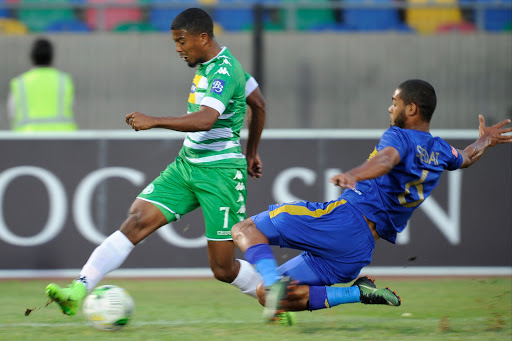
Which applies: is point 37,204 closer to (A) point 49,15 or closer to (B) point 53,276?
(B) point 53,276

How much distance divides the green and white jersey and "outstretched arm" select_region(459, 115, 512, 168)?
138 centimetres

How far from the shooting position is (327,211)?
5.10 m

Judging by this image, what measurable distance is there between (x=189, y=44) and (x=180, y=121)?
63 cm

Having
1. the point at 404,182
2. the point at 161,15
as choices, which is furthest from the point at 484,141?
the point at 161,15

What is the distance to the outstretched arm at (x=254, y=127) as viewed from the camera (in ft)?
19.8

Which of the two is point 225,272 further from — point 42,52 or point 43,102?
point 42,52

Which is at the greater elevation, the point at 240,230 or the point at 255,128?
the point at 255,128

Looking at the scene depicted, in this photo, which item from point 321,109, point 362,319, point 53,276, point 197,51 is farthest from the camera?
point 321,109

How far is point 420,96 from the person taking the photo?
5047mm

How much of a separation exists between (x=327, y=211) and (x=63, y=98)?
3.98m

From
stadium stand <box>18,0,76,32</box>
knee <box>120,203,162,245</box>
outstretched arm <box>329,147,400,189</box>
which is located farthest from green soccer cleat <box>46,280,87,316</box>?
stadium stand <box>18,0,76,32</box>


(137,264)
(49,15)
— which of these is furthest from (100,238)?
(49,15)

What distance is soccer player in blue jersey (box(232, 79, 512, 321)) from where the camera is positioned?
197 inches

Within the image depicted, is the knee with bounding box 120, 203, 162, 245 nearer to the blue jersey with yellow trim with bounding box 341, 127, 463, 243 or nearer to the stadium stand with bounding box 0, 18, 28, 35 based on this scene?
the blue jersey with yellow trim with bounding box 341, 127, 463, 243
